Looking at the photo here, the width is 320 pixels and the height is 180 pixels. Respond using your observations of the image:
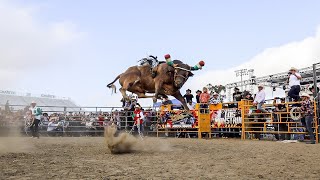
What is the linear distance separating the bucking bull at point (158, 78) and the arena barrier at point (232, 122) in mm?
5665

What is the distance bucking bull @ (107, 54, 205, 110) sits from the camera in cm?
991

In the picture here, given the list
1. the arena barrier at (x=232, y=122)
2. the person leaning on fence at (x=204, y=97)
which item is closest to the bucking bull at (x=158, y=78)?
the arena barrier at (x=232, y=122)

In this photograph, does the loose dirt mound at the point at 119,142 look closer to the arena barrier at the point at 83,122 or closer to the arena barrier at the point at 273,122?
the arena barrier at the point at 273,122

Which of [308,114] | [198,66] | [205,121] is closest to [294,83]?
[308,114]

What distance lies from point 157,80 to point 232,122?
795 cm

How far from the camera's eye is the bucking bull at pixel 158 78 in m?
9.91

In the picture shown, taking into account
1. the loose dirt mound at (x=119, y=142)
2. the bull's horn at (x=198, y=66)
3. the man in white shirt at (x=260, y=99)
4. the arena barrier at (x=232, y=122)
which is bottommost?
the loose dirt mound at (x=119, y=142)

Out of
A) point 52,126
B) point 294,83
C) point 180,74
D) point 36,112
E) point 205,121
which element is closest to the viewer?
point 180,74

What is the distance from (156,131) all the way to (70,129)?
5253mm

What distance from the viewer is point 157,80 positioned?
995cm

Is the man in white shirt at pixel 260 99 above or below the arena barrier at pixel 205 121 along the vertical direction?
above

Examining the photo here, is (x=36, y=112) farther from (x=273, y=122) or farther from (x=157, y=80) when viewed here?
(x=273, y=122)

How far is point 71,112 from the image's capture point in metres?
21.0

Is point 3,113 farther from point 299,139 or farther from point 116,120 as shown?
point 299,139
